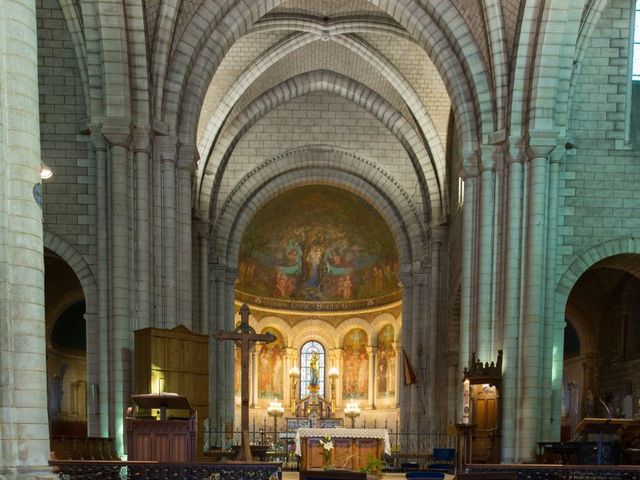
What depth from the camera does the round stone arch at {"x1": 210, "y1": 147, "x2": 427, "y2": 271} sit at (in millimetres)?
32188

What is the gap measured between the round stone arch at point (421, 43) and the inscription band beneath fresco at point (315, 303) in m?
17.8

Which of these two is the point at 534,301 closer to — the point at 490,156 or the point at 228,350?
the point at 490,156

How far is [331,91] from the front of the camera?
99.9ft

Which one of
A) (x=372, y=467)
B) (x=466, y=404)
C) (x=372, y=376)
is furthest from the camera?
(x=372, y=376)

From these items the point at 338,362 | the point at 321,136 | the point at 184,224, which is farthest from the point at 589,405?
the point at 338,362

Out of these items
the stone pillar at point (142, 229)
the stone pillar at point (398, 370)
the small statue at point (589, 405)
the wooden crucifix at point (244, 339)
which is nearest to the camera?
the wooden crucifix at point (244, 339)

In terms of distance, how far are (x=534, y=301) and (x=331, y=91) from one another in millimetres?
14794

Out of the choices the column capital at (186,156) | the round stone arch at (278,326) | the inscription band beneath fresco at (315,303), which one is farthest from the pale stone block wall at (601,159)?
the round stone arch at (278,326)

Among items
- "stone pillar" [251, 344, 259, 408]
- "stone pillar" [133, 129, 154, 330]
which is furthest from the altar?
"stone pillar" [251, 344, 259, 408]

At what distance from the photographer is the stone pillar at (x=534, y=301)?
17.6 m

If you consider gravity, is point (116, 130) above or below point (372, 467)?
above

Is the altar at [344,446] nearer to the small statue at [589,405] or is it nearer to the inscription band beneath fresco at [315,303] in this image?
the small statue at [589,405]

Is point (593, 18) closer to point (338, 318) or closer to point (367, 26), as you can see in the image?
point (367, 26)

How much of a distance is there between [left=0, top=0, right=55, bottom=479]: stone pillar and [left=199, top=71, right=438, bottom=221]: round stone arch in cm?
2163
